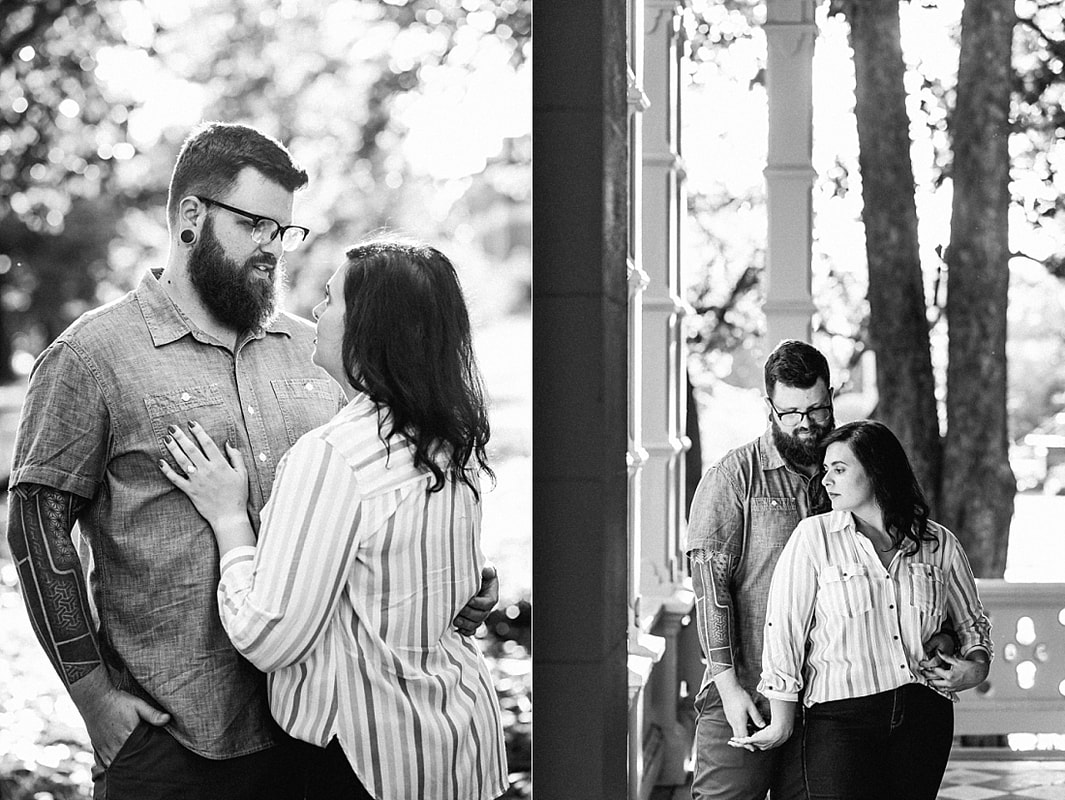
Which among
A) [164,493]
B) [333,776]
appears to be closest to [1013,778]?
[333,776]

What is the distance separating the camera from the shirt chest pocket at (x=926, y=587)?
1.82m

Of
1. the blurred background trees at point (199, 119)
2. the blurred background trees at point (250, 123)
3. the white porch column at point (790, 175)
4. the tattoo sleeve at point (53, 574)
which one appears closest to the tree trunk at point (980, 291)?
the white porch column at point (790, 175)

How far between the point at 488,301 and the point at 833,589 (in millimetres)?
9521

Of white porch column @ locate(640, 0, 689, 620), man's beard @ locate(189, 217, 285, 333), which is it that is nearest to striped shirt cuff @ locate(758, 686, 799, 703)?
man's beard @ locate(189, 217, 285, 333)

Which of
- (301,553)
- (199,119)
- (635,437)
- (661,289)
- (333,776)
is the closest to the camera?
(301,553)

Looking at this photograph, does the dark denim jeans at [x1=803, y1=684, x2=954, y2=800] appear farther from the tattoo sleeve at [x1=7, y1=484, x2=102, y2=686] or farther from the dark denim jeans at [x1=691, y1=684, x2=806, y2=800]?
the tattoo sleeve at [x1=7, y1=484, x2=102, y2=686]

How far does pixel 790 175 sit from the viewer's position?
240cm

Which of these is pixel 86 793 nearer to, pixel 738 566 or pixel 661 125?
pixel 661 125

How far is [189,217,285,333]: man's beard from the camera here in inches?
74.0

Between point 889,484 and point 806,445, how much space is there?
0.12m

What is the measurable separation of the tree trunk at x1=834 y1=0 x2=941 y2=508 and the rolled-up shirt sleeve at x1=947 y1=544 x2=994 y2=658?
2.05 feet

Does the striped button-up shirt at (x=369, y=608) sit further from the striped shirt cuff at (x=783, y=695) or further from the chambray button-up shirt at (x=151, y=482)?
the striped shirt cuff at (x=783, y=695)

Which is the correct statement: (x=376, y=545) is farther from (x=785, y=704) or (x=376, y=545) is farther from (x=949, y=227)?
(x=949, y=227)

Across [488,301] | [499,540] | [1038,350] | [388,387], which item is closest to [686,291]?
[1038,350]
